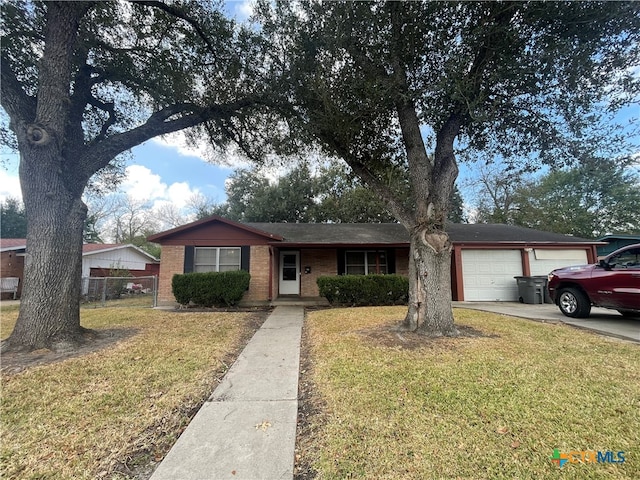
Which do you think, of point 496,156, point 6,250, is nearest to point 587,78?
point 496,156

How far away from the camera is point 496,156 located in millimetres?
7281

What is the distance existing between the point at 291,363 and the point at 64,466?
2655 mm

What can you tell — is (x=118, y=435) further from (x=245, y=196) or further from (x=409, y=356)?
(x=245, y=196)

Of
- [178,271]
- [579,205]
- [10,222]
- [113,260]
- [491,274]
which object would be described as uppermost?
[579,205]

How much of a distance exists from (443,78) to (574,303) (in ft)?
22.7

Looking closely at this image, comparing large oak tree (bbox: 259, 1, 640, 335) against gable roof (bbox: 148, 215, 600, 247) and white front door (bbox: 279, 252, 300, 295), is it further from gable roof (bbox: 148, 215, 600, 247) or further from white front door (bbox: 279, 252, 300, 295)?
white front door (bbox: 279, 252, 300, 295)

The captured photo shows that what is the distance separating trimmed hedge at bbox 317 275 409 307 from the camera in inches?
390

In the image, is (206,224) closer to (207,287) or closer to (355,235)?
(207,287)

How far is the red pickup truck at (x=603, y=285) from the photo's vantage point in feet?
20.8

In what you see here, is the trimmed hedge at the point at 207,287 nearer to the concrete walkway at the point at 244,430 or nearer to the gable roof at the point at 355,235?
the gable roof at the point at 355,235

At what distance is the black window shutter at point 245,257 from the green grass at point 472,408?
22.8 ft

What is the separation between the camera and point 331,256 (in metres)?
12.5

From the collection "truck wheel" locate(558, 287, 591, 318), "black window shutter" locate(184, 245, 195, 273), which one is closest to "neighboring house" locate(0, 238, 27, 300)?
"black window shutter" locate(184, 245, 195, 273)

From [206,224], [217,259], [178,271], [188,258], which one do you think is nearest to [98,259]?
[178,271]
